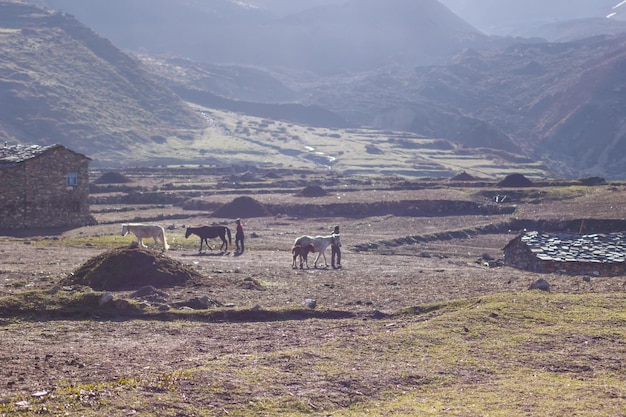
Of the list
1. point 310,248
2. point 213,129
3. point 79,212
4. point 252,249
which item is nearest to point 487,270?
point 310,248

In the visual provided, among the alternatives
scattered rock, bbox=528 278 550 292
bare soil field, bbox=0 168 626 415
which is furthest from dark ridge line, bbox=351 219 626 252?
scattered rock, bbox=528 278 550 292

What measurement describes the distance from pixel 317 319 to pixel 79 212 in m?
36.9

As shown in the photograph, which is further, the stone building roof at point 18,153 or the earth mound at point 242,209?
the earth mound at point 242,209

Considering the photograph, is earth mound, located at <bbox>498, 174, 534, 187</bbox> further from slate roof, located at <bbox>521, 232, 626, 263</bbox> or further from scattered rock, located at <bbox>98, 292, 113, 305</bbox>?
scattered rock, located at <bbox>98, 292, 113, 305</bbox>

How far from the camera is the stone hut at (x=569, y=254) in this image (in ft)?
114

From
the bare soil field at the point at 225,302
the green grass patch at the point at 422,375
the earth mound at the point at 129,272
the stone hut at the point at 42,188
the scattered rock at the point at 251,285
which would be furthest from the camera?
the stone hut at the point at 42,188

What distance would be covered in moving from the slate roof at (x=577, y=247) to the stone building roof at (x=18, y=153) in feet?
99.5

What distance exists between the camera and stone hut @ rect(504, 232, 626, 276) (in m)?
34.8

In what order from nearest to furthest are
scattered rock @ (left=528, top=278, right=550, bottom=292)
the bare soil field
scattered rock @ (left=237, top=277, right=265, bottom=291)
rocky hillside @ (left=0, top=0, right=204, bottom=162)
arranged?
the bare soil field, scattered rock @ (left=528, top=278, right=550, bottom=292), scattered rock @ (left=237, top=277, right=265, bottom=291), rocky hillside @ (left=0, top=0, right=204, bottom=162)

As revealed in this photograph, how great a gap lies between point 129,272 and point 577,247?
809 inches

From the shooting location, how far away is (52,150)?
52.8 meters

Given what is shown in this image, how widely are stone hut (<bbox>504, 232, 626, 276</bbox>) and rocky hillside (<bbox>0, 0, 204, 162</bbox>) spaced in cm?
11637

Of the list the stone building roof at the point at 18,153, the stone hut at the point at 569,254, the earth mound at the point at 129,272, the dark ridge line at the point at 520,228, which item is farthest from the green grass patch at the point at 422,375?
the stone building roof at the point at 18,153

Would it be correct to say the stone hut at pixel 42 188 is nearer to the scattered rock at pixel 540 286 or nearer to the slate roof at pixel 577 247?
the slate roof at pixel 577 247
